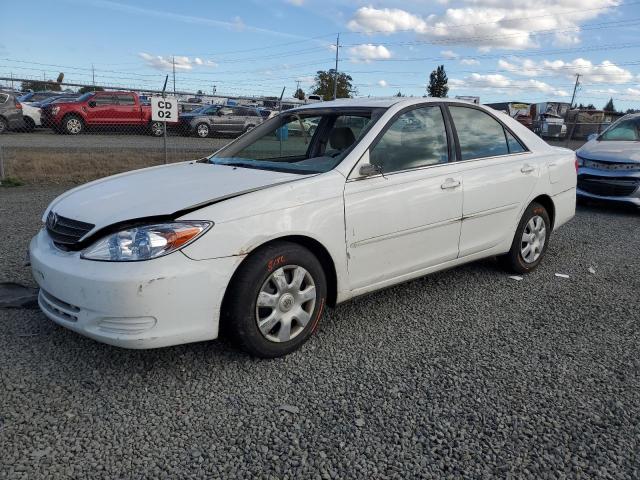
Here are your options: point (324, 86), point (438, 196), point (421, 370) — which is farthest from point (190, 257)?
point (324, 86)

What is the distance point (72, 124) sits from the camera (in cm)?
1817

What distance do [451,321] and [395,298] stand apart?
1.79ft

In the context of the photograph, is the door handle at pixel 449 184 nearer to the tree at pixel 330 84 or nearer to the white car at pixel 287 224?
the white car at pixel 287 224

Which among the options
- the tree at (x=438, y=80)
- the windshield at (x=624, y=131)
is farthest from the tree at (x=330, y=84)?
the windshield at (x=624, y=131)

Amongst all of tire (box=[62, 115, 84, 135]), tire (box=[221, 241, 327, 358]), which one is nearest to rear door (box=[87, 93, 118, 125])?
tire (box=[62, 115, 84, 135])

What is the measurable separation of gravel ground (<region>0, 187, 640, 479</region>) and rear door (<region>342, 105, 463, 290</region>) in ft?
1.46

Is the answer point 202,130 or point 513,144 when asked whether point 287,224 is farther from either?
point 202,130

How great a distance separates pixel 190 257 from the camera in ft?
8.76

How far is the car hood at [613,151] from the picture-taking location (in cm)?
784

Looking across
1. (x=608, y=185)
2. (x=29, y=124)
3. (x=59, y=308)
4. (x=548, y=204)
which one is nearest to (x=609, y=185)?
(x=608, y=185)

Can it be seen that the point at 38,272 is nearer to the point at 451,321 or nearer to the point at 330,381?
the point at 330,381

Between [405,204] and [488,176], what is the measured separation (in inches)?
39.8

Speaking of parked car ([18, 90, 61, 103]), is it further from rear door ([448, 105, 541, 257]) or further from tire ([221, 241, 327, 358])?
tire ([221, 241, 327, 358])

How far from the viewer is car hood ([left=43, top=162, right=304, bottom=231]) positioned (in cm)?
284
